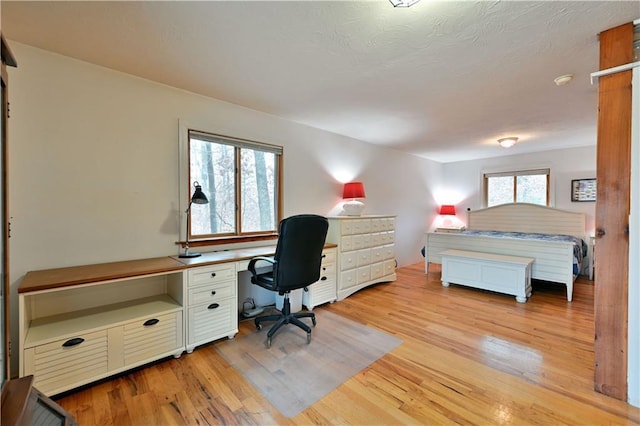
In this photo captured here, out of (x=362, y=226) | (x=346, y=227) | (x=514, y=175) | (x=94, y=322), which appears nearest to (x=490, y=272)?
(x=362, y=226)

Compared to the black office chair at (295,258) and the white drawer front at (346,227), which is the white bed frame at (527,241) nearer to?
the white drawer front at (346,227)

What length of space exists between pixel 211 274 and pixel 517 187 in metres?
6.22

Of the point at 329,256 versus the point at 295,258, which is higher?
the point at 295,258

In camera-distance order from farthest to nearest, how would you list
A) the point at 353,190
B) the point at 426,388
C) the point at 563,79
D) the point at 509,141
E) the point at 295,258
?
the point at 509,141 → the point at 353,190 → the point at 295,258 → the point at 563,79 → the point at 426,388

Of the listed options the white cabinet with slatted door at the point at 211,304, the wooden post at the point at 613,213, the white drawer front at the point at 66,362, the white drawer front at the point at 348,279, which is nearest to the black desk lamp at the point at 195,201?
the white cabinet with slatted door at the point at 211,304

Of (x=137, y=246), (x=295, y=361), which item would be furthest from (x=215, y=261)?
(x=295, y=361)

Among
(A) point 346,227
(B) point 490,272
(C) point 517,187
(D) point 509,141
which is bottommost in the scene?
(B) point 490,272

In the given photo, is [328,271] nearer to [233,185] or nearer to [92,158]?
[233,185]

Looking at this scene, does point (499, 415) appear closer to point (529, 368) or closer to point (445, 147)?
point (529, 368)

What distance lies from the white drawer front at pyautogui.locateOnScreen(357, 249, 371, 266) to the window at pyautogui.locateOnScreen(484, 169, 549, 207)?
151 inches

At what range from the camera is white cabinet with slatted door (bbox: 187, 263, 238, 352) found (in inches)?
89.3

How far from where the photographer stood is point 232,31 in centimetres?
174

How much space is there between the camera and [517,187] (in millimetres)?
5758

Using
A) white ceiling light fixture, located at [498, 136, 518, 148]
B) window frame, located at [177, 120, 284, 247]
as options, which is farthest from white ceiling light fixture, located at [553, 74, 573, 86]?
window frame, located at [177, 120, 284, 247]
